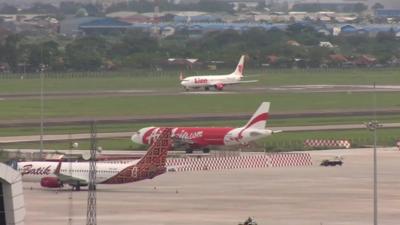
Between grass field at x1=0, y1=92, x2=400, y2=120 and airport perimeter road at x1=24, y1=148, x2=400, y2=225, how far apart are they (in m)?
Answer: 47.6

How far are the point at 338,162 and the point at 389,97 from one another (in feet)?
234

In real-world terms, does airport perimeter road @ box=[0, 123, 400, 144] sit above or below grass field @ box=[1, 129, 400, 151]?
above

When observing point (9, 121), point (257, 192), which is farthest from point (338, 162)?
point (9, 121)

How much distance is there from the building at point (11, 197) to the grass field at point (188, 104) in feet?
310

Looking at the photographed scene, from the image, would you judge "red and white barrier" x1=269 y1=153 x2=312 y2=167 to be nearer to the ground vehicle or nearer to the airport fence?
the ground vehicle

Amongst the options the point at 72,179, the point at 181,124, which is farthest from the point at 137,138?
the point at 72,179

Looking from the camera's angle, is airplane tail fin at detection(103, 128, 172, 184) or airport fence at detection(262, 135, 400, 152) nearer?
airplane tail fin at detection(103, 128, 172, 184)

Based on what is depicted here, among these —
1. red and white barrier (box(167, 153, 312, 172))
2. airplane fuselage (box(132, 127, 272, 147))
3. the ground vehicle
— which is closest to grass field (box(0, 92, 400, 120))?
airplane fuselage (box(132, 127, 272, 147))

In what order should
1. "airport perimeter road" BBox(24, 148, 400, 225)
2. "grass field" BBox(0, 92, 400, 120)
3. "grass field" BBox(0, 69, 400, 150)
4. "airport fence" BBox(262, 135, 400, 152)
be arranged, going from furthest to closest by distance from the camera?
"grass field" BBox(0, 92, 400, 120) < "grass field" BBox(0, 69, 400, 150) < "airport fence" BBox(262, 135, 400, 152) < "airport perimeter road" BBox(24, 148, 400, 225)

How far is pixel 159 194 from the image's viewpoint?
319 feet

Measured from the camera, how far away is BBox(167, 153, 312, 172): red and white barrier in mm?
115688

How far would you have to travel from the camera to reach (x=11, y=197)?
57.0 metres

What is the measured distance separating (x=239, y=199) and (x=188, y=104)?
268ft

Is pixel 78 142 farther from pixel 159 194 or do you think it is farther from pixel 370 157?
pixel 159 194
